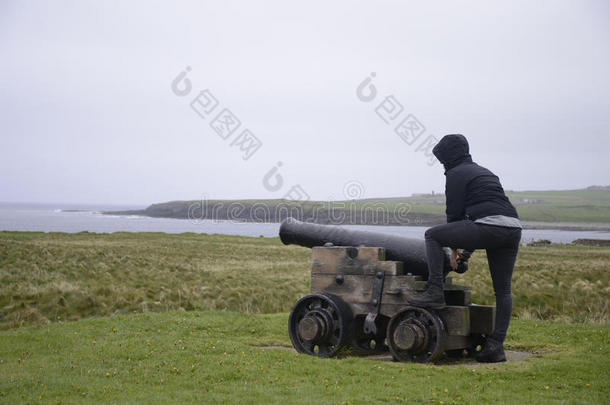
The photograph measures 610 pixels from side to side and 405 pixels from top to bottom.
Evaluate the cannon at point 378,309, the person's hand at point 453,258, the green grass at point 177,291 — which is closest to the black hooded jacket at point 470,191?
the person's hand at point 453,258

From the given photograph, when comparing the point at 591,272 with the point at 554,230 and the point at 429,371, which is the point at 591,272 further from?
the point at 554,230

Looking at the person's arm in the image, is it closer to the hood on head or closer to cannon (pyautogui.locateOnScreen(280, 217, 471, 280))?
the hood on head

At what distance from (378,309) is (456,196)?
1.92 metres

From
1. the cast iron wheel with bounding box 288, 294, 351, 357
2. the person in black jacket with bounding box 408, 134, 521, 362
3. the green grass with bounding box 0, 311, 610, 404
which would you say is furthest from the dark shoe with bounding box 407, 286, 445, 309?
the cast iron wheel with bounding box 288, 294, 351, 357

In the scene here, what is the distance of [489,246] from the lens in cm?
A: 779

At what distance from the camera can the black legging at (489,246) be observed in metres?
7.64

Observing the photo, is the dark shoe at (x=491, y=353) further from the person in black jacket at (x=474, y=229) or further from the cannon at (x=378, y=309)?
the cannon at (x=378, y=309)

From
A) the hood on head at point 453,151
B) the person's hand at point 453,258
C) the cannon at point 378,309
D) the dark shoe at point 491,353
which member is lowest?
the dark shoe at point 491,353

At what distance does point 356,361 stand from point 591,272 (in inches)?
665

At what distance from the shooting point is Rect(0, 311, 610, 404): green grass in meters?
6.31

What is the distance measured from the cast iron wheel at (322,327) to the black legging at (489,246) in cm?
138

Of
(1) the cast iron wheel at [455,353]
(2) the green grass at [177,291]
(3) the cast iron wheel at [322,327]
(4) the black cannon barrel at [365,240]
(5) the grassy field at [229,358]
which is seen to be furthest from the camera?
(2) the green grass at [177,291]

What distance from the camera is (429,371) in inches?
290

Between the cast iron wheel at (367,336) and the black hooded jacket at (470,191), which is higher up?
the black hooded jacket at (470,191)
